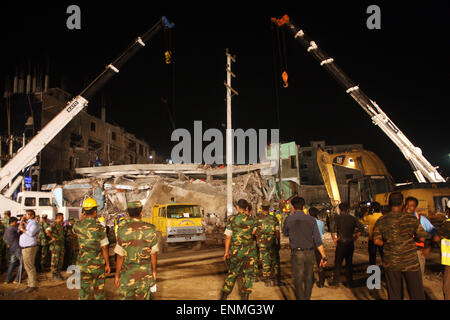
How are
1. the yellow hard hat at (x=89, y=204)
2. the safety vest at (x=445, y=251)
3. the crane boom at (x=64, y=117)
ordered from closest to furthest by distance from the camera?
the safety vest at (x=445, y=251)
the yellow hard hat at (x=89, y=204)
the crane boom at (x=64, y=117)

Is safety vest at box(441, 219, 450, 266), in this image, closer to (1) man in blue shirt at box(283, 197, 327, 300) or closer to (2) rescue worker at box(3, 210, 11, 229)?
(1) man in blue shirt at box(283, 197, 327, 300)

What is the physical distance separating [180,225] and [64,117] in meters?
10.2

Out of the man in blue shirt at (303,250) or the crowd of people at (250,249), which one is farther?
the man in blue shirt at (303,250)

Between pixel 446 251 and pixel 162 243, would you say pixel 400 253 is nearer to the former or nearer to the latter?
pixel 446 251

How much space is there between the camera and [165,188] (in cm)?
2269

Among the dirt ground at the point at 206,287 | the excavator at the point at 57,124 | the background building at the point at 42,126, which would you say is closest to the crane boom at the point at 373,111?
the dirt ground at the point at 206,287

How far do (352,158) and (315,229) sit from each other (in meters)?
12.9

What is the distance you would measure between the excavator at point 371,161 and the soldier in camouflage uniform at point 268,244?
8.79 m

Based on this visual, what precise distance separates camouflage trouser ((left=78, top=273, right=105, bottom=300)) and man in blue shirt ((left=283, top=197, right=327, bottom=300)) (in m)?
3.27

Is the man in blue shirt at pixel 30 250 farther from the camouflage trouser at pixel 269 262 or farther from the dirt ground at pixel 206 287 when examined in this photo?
the camouflage trouser at pixel 269 262

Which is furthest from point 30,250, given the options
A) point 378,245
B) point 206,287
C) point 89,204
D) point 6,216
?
point 378,245

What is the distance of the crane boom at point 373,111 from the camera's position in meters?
15.1

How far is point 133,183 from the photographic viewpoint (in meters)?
26.6
